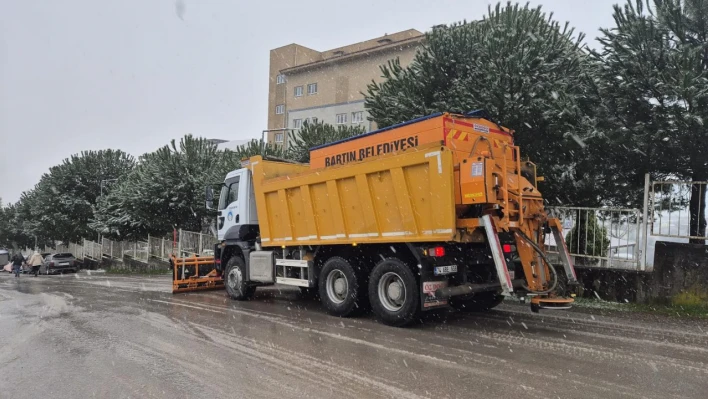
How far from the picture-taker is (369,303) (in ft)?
29.0

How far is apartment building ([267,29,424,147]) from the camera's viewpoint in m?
43.9

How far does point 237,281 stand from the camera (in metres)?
11.4

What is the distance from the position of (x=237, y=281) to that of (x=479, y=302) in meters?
5.28

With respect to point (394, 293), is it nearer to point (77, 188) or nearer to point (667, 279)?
point (667, 279)

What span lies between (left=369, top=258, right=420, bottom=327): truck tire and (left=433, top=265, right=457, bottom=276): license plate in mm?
342

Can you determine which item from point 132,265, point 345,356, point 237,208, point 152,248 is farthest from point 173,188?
point 345,356

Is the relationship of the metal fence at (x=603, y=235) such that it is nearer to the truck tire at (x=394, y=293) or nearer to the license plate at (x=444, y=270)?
the license plate at (x=444, y=270)

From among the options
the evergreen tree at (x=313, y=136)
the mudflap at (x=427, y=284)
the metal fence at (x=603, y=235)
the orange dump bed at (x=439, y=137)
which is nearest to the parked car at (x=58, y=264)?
the evergreen tree at (x=313, y=136)

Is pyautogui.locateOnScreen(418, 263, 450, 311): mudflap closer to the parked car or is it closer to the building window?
the parked car

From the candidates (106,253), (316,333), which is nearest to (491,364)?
(316,333)

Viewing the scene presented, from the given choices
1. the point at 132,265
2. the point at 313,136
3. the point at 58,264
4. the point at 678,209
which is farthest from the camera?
the point at 58,264

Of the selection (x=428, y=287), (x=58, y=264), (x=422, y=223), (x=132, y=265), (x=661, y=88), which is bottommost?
(x=58, y=264)

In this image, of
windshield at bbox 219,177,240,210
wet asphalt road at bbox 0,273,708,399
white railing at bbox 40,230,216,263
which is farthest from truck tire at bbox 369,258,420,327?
white railing at bbox 40,230,216,263

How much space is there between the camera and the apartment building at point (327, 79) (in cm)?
4391
